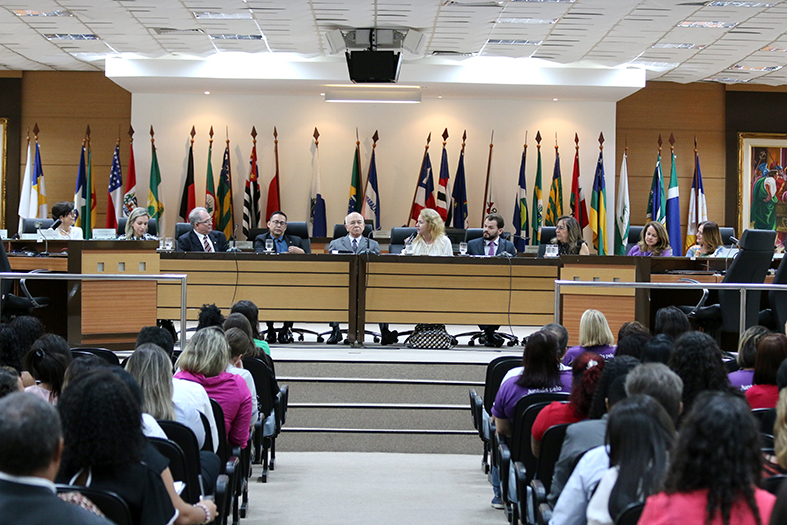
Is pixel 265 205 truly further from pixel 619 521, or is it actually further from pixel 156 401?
pixel 619 521

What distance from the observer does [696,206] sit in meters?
12.1

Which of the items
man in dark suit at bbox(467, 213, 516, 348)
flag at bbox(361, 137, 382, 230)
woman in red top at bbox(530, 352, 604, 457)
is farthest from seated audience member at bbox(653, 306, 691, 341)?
flag at bbox(361, 137, 382, 230)

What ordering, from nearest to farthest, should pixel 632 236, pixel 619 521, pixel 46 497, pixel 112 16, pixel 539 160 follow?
pixel 46 497 → pixel 619 521 → pixel 112 16 → pixel 632 236 → pixel 539 160

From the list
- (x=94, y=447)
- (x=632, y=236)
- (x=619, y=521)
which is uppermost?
(x=632, y=236)

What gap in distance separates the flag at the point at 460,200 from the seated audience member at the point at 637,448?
9.92 metres

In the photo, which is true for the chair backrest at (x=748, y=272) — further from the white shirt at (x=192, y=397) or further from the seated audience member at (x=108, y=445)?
the seated audience member at (x=108, y=445)

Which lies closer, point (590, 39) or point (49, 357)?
point (49, 357)

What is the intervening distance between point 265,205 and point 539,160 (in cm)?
421

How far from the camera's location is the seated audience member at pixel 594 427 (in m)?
2.47

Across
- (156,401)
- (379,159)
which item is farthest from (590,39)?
(156,401)

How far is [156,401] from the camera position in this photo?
2805 mm

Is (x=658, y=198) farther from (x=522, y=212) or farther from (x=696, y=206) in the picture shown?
(x=522, y=212)

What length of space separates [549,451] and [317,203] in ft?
30.9

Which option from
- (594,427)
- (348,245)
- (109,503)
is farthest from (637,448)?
(348,245)
